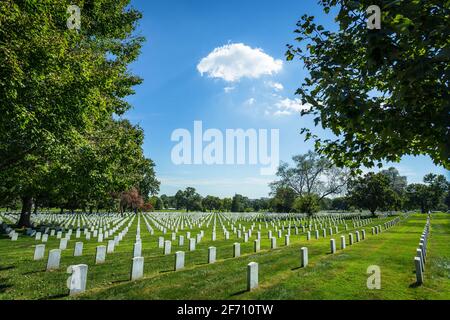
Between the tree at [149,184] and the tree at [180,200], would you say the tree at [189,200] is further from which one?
the tree at [149,184]

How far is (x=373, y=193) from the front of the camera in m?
59.3

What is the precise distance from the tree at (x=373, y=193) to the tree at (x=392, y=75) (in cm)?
5597

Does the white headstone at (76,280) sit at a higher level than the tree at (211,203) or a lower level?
lower

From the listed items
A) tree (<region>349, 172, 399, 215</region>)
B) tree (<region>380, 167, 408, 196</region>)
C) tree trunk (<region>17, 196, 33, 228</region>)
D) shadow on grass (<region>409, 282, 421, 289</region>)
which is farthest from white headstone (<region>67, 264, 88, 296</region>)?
tree (<region>380, 167, 408, 196</region>)

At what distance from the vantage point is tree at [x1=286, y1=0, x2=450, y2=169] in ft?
15.4

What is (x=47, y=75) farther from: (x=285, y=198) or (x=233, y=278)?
(x=285, y=198)

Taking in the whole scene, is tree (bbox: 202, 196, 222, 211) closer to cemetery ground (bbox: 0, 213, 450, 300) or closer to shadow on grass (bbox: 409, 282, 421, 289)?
cemetery ground (bbox: 0, 213, 450, 300)

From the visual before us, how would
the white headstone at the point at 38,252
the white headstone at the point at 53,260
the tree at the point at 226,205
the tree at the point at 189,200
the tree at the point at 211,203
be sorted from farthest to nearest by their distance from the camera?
the tree at the point at 226,205 → the tree at the point at 211,203 → the tree at the point at 189,200 → the white headstone at the point at 38,252 → the white headstone at the point at 53,260

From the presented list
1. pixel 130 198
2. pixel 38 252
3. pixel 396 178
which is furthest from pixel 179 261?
pixel 396 178

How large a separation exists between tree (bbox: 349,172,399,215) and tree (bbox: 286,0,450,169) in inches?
2203

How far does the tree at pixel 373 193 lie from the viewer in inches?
2311

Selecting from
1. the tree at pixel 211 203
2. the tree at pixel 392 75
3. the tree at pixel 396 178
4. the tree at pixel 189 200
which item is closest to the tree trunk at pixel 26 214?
the tree at pixel 392 75
